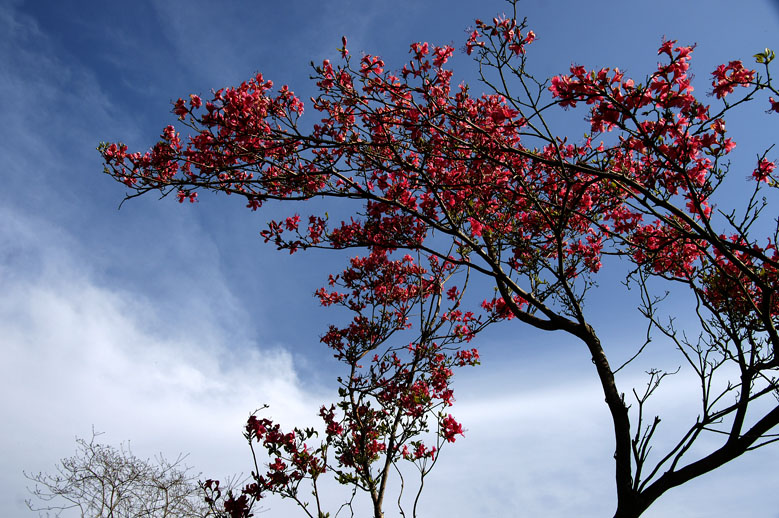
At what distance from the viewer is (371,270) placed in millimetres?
7336

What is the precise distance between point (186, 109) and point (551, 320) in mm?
4298

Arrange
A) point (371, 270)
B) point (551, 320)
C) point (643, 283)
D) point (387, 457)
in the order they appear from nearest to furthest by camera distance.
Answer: point (643, 283), point (551, 320), point (387, 457), point (371, 270)

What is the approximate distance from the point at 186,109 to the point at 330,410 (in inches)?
165

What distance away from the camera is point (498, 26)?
13.3ft

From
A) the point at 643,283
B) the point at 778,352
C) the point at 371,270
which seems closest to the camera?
the point at 778,352

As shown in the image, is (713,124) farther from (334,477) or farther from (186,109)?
(334,477)

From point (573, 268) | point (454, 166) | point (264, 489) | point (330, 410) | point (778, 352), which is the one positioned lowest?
point (264, 489)

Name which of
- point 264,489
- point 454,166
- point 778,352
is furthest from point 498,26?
point 264,489

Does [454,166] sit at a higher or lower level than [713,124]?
higher

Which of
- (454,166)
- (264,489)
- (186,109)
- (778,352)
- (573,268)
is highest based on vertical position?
(186,109)

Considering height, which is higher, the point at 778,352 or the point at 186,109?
the point at 186,109

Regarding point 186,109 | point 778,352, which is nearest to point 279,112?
point 186,109

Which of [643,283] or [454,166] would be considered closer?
[643,283]

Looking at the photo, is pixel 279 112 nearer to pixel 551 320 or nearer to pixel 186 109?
pixel 186 109
